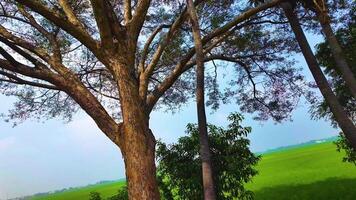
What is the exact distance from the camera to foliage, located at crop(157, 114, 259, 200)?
47.4 ft

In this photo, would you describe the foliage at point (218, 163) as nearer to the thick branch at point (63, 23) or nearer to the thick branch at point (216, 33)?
the thick branch at point (216, 33)

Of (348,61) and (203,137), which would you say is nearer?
(203,137)

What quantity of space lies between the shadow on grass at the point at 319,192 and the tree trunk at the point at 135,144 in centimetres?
1254

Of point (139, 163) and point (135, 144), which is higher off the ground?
point (135, 144)

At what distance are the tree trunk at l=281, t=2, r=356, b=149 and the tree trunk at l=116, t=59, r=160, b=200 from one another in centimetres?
514

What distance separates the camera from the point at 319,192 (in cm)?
2464

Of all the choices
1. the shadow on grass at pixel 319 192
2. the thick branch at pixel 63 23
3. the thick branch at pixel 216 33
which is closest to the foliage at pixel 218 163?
the thick branch at pixel 216 33

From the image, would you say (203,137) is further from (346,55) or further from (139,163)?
(346,55)

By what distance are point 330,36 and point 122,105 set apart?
248 inches

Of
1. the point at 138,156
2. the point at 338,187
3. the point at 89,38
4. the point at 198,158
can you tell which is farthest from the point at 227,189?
the point at 338,187

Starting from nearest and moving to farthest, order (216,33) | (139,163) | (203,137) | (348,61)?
(203,137)
(139,163)
(216,33)
(348,61)

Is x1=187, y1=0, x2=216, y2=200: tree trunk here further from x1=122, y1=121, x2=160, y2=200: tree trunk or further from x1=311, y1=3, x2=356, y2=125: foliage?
x1=311, y1=3, x2=356, y2=125: foliage

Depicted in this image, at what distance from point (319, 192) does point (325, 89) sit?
529 inches

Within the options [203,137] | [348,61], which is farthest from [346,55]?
[203,137]
